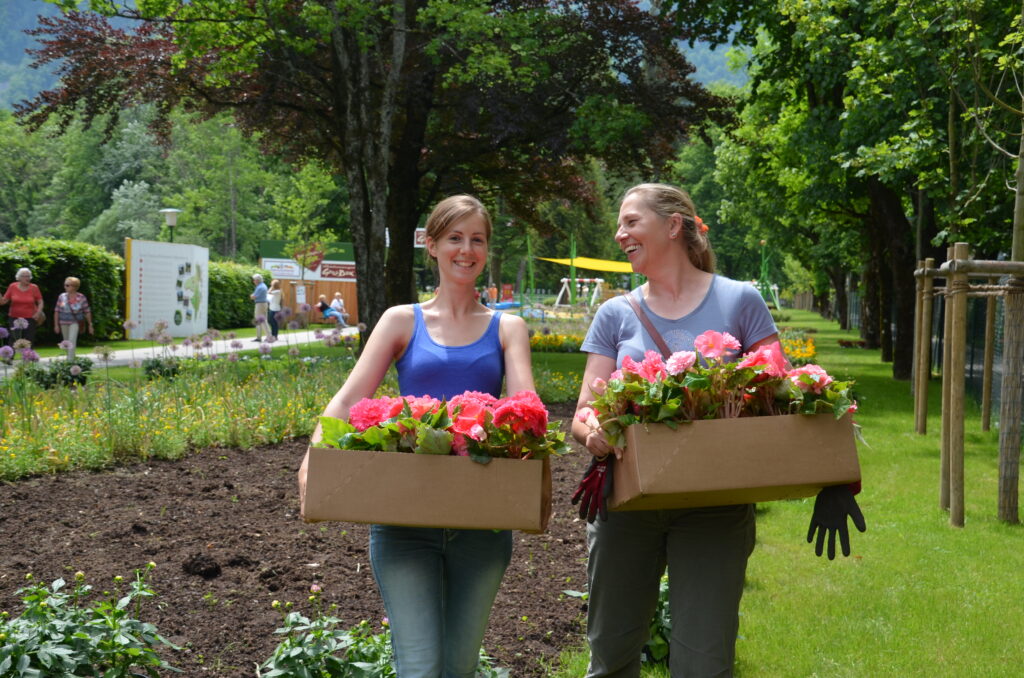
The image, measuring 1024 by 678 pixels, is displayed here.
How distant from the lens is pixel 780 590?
5.41 m

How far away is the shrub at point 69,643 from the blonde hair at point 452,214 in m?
1.66

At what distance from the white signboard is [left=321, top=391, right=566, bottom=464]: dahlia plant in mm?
23023

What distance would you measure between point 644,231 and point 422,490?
3.65ft

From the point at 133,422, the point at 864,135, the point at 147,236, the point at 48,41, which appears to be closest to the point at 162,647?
the point at 133,422

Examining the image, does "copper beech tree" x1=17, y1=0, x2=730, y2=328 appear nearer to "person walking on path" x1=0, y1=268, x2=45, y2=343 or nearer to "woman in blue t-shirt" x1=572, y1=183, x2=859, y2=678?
"person walking on path" x1=0, y1=268, x2=45, y2=343

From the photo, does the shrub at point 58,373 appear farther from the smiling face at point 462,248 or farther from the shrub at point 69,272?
the shrub at point 69,272

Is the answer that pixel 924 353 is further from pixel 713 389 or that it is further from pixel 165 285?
pixel 165 285

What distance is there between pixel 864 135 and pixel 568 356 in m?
9.82

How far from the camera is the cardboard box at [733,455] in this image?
252 centimetres

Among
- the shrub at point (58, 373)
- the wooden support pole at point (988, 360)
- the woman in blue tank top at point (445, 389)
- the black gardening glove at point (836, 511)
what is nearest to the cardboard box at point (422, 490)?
the woman in blue tank top at point (445, 389)

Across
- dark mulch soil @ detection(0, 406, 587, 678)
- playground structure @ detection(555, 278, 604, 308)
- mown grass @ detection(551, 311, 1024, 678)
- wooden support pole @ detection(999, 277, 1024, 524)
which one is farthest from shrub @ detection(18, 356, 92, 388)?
playground structure @ detection(555, 278, 604, 308)

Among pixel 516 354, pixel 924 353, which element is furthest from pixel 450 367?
pixel 924 353

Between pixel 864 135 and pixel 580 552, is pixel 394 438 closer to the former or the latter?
pixel 580 552

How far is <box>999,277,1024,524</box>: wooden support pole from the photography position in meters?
6.96
